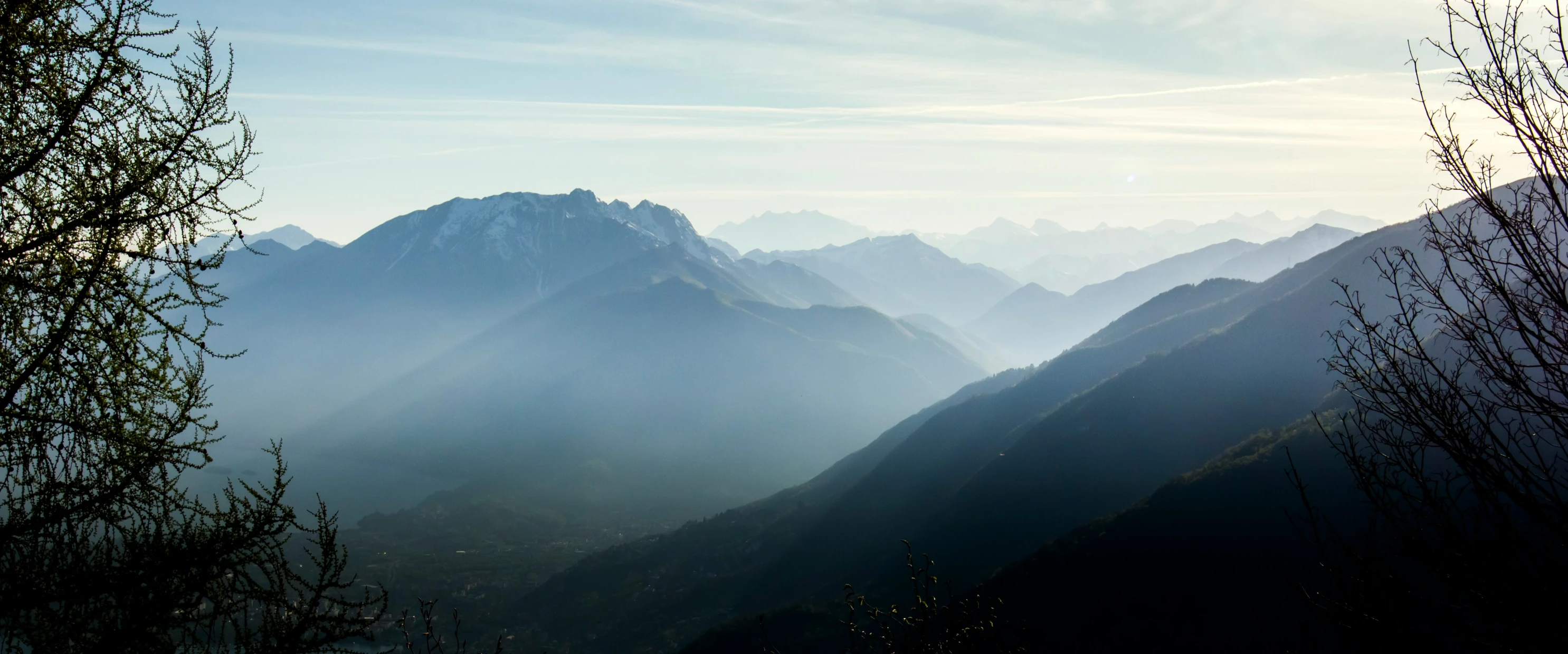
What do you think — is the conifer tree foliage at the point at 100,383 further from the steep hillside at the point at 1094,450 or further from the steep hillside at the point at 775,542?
the steep hillside at the point at 775,542

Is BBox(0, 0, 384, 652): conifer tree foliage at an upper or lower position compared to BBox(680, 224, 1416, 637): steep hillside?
upper

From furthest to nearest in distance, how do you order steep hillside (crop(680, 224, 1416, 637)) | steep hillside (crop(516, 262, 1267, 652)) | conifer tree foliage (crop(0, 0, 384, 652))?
steep hillside (crop(516, 262, 1267, 652)), steep hillside (crop(680, 224, 1416, 637)), conifer tree foliage (crop(0, 0, 384, 652))

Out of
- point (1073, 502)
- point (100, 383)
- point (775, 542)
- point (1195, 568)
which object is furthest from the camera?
point (775, 542)

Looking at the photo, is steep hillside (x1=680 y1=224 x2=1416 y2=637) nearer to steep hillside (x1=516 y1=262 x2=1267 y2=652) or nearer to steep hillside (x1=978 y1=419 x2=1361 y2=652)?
steep hillside (x1=516 y1=262 x2=1267 y2=652)

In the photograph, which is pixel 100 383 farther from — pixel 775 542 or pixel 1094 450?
pixel 775 542

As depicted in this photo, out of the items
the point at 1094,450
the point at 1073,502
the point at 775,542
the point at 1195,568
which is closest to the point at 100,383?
the point at 1195,568

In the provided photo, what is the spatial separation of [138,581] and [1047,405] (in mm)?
115936

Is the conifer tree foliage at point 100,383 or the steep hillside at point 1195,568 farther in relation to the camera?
the steep hillside at point 1195,568

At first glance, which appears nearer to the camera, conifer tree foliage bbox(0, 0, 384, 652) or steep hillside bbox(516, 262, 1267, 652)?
conifer tree foliage bbox(0, 0, 384, 652)

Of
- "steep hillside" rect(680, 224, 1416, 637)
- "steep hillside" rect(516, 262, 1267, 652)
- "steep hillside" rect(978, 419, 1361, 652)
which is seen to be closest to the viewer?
"steep hillside" rect(978, 419, 1361, 652)

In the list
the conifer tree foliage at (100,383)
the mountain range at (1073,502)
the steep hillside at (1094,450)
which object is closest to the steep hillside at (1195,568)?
the mountain range at (1073,502)

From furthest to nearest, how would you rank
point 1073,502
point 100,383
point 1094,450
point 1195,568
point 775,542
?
point 775,542
point 1094,450
point 1073,502
point 1195,568
point 100,383

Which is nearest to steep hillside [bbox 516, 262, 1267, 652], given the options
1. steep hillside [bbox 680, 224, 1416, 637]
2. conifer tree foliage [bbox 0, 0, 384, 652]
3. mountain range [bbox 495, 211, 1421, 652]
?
mountain range [bbox 495, 211, 1421, 652]

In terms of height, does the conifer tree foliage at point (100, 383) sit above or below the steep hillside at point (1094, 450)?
above
